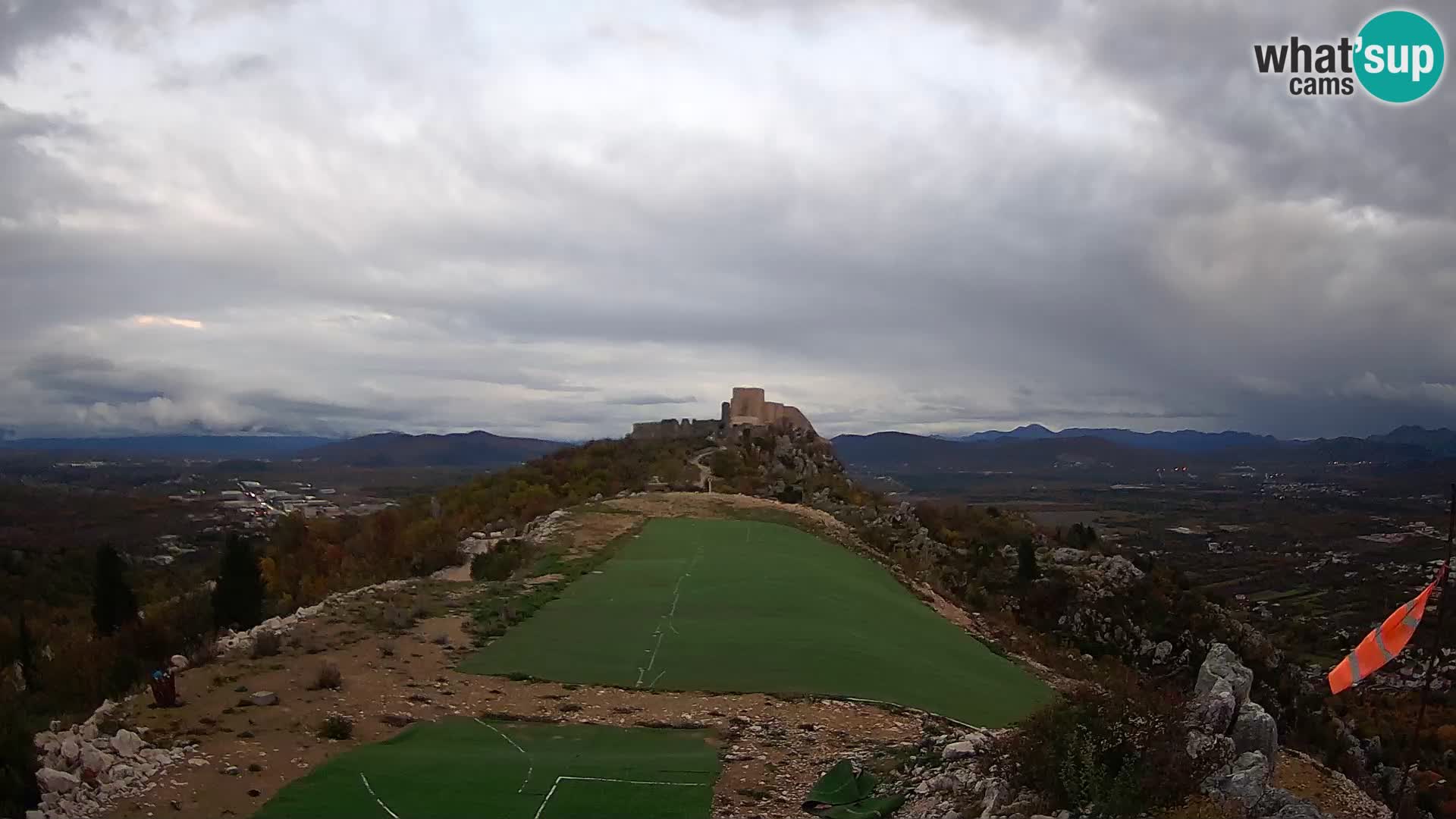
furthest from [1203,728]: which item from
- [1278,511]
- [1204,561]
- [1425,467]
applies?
[1425,467]

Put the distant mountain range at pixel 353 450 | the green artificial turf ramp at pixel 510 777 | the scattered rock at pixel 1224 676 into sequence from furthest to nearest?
the distant mountain range at pixel 353 450
the scattered rock at pixel 1224 676
the green artificial turf ramp at pixel 510 777

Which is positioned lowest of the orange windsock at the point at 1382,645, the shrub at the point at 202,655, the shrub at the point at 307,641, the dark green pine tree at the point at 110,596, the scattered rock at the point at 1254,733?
the dark green pine tree at the point at 110,596

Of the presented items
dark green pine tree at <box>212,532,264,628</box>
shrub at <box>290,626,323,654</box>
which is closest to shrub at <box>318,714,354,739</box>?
shrub at <box>290,626,323,654</box>

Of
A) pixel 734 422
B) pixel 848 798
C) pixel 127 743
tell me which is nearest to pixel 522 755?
pixel 848 798

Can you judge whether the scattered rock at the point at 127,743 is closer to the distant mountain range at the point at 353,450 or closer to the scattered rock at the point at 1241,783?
the scattered rock at the point at 1241,783

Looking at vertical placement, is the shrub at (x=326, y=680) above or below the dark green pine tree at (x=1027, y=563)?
above

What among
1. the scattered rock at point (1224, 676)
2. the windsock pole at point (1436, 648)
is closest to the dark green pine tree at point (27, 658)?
the scattered rock at point (1224, 676)
